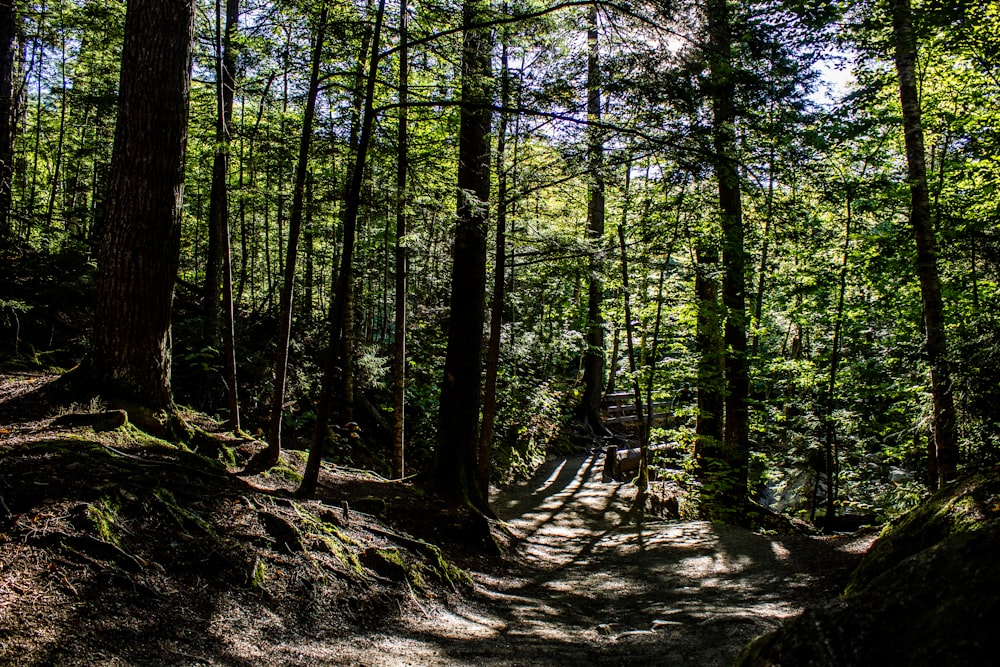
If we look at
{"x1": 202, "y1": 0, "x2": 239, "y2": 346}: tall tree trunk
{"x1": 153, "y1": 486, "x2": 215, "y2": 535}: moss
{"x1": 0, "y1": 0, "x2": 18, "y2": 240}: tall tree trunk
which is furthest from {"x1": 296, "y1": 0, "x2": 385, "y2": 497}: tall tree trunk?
{"x1": 0, "y1": 0, "x2": 18, "y2": 240}: tall tree trunk

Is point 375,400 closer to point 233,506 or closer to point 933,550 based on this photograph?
point 233,506

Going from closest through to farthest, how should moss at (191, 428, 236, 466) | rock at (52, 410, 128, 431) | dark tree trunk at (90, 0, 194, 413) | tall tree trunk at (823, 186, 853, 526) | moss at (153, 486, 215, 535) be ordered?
moss at (153, 486, 215, 535), rock at (52, 410, 128, 431), dark tree trunk at (90, 0, 194, 413), moss at (191, 428, 236, 466), tall tree trunk at (823, 186, 853, 526)

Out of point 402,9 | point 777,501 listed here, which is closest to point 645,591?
point 402,9

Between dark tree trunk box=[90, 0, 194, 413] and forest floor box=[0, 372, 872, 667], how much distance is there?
0.75m

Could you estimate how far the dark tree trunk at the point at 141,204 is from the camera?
5652 millimetres

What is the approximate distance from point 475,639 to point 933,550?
10.9 feet

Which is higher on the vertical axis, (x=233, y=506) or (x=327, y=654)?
(x=233, y=506)

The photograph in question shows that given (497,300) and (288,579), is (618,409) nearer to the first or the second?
(497,300)

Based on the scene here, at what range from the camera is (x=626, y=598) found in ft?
20.4

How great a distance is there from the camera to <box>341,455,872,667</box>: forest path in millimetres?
3961

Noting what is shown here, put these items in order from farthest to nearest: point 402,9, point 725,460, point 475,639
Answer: point 725,460 < point 402,9 < point 475,639

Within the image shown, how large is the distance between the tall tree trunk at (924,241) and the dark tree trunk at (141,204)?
29.7ft

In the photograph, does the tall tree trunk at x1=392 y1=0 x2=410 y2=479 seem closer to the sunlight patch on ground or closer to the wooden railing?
the sunlight patch on ground

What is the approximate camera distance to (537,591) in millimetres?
6328
